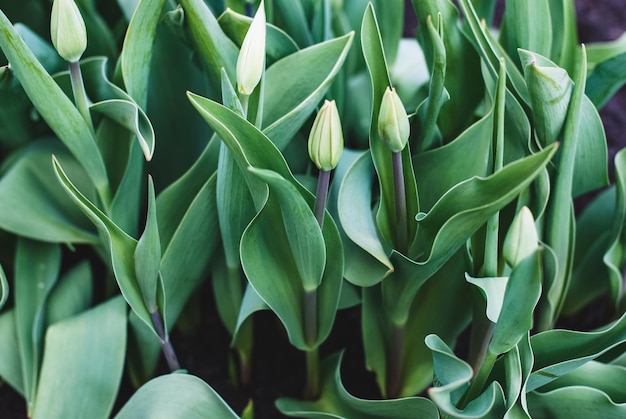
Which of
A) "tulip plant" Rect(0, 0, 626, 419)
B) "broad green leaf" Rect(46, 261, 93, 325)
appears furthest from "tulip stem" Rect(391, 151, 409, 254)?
"broad green leaf" Rect(46, 261, 93, 325)

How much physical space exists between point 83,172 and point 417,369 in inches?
15.2

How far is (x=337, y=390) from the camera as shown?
740 millimetres

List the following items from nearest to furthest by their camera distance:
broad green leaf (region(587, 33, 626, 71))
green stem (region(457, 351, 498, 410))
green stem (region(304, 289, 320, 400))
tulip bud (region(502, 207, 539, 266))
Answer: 1. tulip bud (region(502, 207, 539, 266))
2. green stem (region(457, 351, 498, 410))
3. green stem (region(304, 289, 320, 400))
4. broad green leaf (region(587, 33, 626, 71))

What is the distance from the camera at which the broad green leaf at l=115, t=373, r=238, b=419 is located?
2.03 ft

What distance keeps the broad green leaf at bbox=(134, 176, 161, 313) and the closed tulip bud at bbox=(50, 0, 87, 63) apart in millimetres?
123

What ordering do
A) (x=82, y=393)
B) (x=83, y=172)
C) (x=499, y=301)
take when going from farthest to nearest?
(x=83, y=172)
(x=82, y=393)
(x=499, y=301)

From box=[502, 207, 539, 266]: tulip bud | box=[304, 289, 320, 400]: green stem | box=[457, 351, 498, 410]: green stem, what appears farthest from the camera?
box=[304, 289, 320, 400]: green stem

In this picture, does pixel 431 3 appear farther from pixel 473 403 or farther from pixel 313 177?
pixel 473 403

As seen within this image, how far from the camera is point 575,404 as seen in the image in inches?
24.7

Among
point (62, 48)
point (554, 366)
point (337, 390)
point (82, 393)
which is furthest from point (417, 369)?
point (62, 48)

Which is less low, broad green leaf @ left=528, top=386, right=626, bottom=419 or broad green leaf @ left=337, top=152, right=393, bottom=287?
broad green leaf @ left=337, top=152, right=393, bottom=287

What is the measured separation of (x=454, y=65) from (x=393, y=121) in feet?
0.77

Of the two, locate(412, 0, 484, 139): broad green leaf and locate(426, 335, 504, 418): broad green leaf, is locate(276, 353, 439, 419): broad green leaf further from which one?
locate(412, 0, 484, 139): broad green leaf

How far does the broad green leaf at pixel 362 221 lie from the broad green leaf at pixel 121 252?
0.17 metres
